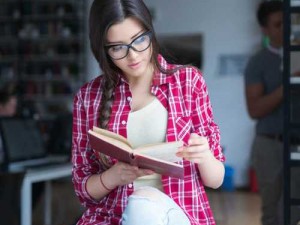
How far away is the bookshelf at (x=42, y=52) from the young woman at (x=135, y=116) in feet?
19.8

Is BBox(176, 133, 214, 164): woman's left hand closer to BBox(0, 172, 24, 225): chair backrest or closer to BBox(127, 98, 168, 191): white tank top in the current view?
BBox(127, 98, 168, 191): white tank top

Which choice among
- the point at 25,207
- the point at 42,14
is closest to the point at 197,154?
the point at 25,207

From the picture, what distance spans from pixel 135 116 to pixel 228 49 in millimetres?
5580

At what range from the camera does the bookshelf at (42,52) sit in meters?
7.67

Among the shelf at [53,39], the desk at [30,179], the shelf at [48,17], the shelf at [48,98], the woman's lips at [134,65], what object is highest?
the shelf at [48,17]

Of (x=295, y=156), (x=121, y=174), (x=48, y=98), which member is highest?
(x=121, y=174)

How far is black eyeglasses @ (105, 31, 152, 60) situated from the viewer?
1534 mm

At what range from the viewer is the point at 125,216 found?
4.49 ft

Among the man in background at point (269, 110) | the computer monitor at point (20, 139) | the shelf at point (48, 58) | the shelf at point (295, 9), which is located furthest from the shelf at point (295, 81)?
the shelf at point (48, 58)

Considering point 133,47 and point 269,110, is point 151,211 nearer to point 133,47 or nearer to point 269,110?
point 133,47

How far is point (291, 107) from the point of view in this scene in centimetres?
226

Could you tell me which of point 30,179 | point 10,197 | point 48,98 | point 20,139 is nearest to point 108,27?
point 10,197

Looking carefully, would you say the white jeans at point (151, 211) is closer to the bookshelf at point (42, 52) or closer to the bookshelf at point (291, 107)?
the bookshelf at point (291, 107)

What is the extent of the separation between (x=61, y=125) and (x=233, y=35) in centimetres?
326
